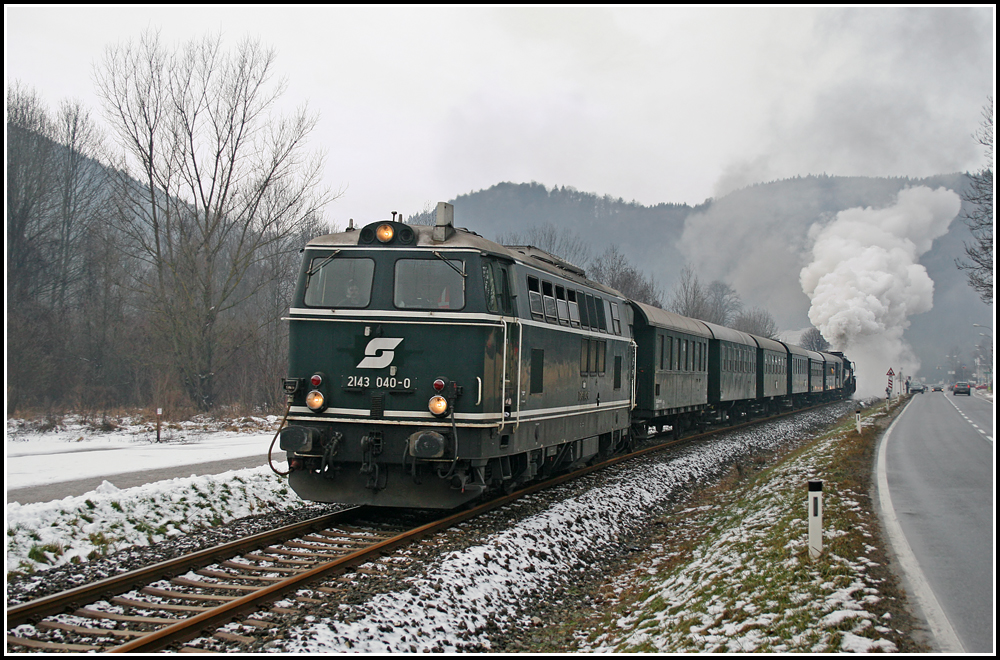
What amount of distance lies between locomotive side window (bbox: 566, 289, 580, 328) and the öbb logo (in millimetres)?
3752

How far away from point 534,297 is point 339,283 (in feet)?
9.02

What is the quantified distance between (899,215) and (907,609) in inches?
3664

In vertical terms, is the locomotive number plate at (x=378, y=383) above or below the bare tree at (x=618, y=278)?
below

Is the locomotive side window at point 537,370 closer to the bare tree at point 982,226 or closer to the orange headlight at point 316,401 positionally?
the orange headlight at point 316,401

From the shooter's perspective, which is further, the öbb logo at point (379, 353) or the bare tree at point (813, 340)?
the bare tree at point (813, 340)

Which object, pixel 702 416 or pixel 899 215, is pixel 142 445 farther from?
pixel 899 215

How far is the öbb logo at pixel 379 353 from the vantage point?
8797mm

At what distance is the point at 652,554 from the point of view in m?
9.72

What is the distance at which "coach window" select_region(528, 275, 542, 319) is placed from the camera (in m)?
10.1

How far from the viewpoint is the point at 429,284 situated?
29.5 ft

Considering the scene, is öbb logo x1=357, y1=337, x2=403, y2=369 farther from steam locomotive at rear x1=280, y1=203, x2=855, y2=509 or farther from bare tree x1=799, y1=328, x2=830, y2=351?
bare tree x1=799, y1=328, x2=830, y2=351

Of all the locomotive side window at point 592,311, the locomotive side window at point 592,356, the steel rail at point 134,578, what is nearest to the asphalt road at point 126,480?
the steel rail at point 134,578

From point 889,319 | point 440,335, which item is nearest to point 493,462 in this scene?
point 440,335

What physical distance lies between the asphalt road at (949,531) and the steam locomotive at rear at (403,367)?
4763mm
